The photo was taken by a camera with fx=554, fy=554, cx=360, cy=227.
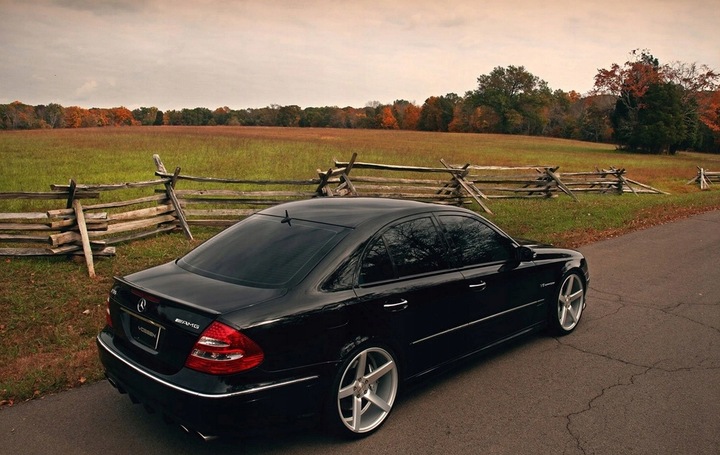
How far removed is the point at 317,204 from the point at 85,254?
4712mm

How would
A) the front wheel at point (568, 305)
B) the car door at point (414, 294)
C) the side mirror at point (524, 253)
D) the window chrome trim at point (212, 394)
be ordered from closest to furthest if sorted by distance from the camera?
1. the window chrome trim at point (212, 394)
2. the car door at point (414, 294)
3. the side mirror at point (524, 253)
4. the front wheel at point (568, 305)

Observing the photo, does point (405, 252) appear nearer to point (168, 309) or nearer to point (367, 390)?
point (367, 390)

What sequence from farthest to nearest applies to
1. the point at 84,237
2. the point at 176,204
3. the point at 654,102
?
1. the point at 654,102
2. the point at 176,204
3. the point at 84,237

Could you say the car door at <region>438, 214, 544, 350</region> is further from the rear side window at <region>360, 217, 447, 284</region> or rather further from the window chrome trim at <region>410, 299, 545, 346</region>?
the rear side window at <region>360, 217, 447, 284</region>

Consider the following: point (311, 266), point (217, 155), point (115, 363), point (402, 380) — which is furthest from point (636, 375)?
point (217, 155)

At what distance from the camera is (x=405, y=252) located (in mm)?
4195

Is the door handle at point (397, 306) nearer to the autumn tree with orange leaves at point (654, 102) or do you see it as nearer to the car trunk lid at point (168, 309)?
the car trunk lid at point (168, 309)

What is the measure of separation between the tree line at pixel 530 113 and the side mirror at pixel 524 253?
55916mm

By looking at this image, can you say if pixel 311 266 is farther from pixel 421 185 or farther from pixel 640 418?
pixel 421 185

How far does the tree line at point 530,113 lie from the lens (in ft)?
180

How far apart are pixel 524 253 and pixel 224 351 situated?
3007mm

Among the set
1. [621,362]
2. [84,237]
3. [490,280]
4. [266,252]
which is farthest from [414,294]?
[84,237]

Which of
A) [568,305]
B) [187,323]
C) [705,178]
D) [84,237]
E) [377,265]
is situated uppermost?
[377,265]

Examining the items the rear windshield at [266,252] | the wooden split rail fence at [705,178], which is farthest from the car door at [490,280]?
the wooden split rail fence at [705,178]
